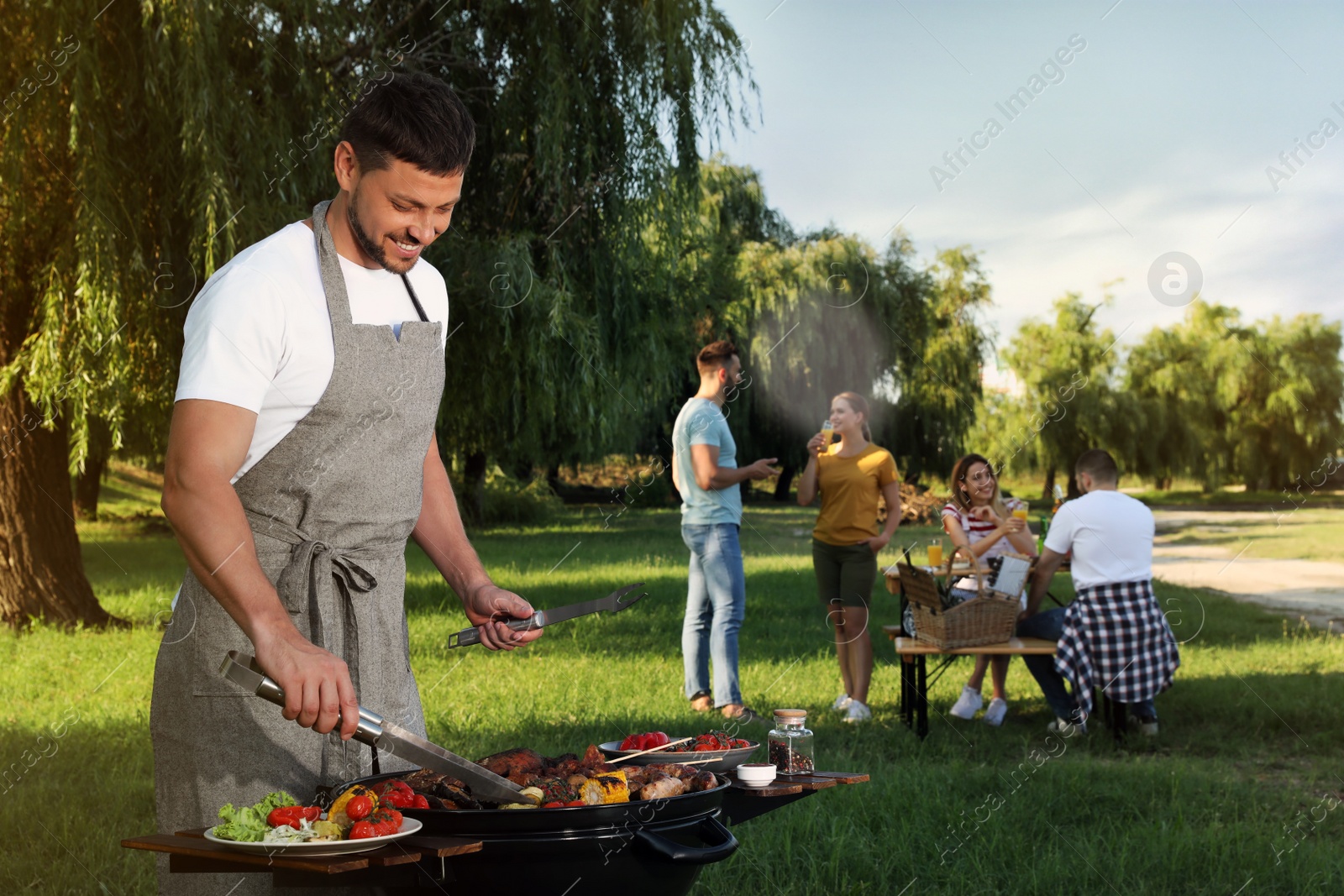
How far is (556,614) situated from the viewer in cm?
215

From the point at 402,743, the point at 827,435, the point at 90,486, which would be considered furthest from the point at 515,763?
the point at 90,486

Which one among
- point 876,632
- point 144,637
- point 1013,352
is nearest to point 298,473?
point 144,637

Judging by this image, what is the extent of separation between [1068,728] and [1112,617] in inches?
29.8

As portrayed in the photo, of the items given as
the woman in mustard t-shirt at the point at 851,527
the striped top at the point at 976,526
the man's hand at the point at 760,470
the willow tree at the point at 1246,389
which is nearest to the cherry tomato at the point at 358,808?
the man's hand at the point at 760,470

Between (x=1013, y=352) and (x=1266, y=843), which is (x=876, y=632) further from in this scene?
(x=1013, y=352)

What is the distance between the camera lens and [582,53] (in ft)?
30.5

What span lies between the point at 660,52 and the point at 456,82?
1.67 meters

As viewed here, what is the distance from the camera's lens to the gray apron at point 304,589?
2096mm

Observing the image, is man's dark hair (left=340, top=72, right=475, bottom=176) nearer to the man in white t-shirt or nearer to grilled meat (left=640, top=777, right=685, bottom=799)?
grilled meat (left=640, top=777, right=685, bottom=799)

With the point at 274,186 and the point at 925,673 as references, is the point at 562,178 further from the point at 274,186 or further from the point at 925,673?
the point at 925,673

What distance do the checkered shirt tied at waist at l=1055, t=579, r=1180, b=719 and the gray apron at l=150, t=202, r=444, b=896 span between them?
5510 mm

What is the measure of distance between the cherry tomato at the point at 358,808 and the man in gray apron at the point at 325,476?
31 centimetres

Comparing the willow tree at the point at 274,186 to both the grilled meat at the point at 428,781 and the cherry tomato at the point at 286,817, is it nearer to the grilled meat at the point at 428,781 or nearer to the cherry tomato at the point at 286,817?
the grilled meat at the point at 428,781

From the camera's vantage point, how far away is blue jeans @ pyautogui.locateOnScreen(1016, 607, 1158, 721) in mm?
7008
